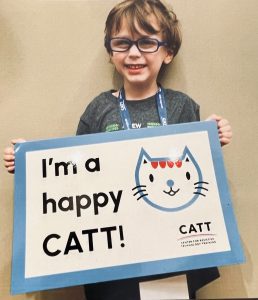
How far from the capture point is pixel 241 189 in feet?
3.04

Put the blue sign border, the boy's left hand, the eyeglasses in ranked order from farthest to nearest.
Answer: the eyeglasses < the boy's left hand < the blue sign border

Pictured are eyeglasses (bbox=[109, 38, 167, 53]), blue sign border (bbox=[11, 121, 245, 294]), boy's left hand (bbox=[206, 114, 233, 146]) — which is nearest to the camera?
blue sign border (bbox=[11, 121, 245, 294])

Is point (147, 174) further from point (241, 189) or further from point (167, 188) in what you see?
point (241, 189)

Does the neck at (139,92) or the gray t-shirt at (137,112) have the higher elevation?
the neck at (139,92)

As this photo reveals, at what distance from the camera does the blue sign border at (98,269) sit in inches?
24.1

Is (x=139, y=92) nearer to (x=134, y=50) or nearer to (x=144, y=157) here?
(x=134, y=50)

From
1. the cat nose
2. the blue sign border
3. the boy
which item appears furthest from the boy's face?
the cat nose

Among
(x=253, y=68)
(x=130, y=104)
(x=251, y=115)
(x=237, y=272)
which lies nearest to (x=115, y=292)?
(x=237, y=272)

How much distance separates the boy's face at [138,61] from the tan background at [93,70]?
0.09 metres

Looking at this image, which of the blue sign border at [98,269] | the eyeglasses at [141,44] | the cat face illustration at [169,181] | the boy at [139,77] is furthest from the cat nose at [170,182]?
the eyeglasses at [141,44]

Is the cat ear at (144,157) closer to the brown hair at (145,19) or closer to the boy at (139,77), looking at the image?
the boy at (139,77)

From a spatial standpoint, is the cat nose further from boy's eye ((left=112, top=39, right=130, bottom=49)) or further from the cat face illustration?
boy's eye ((left=112, top=39, right=130, bottom=49))

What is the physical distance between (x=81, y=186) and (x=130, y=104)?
328 mm

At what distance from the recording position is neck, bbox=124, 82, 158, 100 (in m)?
0.90
